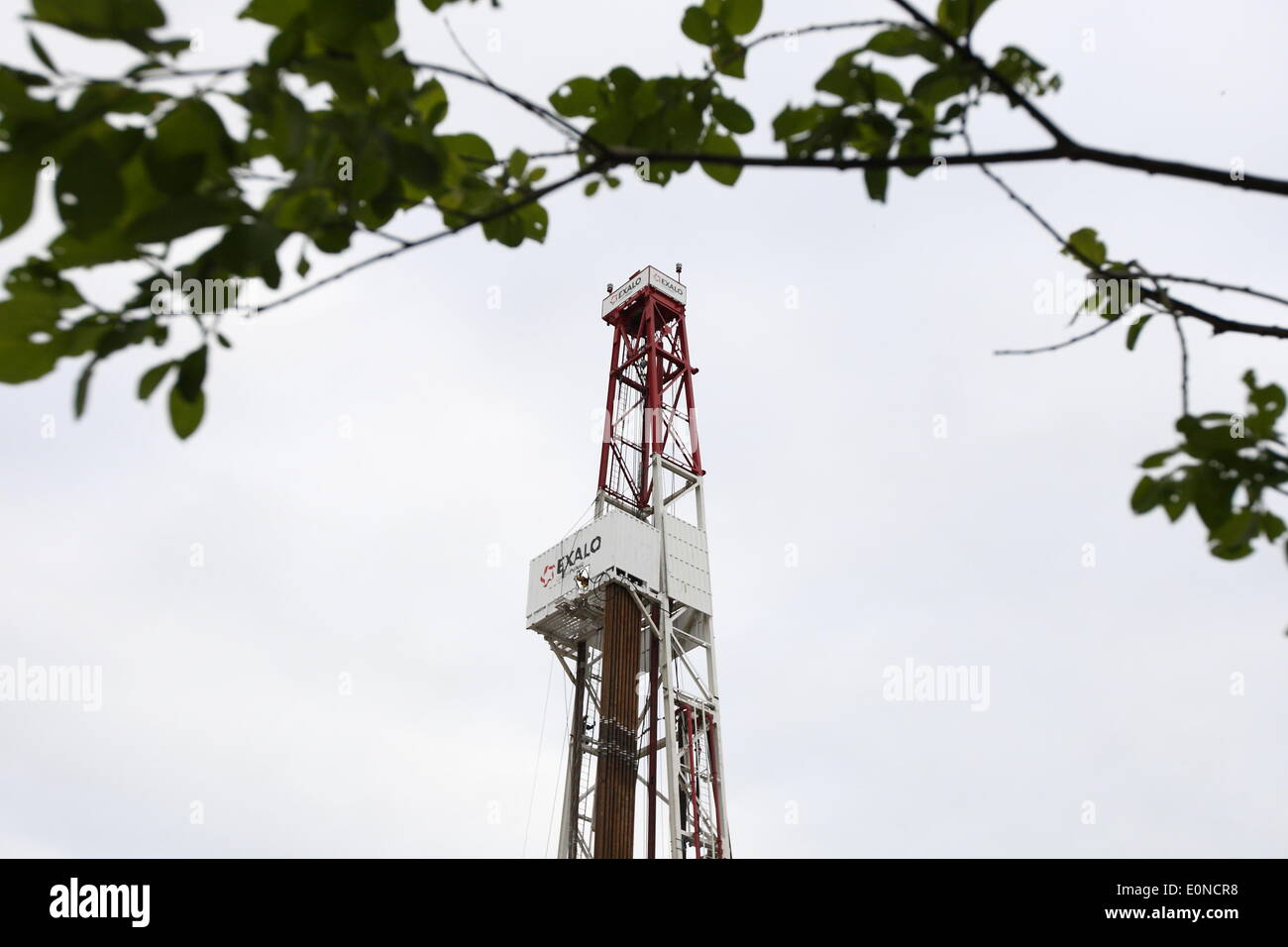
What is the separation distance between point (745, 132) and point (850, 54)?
255 mm

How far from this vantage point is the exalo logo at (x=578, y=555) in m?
23.9

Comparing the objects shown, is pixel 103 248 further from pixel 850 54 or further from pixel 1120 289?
pixel 1120 289

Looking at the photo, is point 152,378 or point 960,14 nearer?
point 152,378

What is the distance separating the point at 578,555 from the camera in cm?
2431

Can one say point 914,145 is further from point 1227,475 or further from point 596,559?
point 596,559

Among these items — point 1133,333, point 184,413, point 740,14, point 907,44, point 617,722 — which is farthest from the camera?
point 617,722

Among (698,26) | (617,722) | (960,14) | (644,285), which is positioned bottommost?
(617,722)

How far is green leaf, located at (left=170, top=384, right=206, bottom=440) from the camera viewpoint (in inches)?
57.4

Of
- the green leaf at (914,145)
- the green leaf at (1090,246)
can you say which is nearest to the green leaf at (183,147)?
the green leaf at (914,145)

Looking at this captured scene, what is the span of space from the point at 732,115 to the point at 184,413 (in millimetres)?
1100

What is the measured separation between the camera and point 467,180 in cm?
202

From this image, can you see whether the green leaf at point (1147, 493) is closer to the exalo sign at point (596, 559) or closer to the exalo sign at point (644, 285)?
the exalo sign at point (596, 559)

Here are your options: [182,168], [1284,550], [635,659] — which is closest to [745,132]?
[182,168]

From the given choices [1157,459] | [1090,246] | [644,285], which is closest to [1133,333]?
[1090,246]
